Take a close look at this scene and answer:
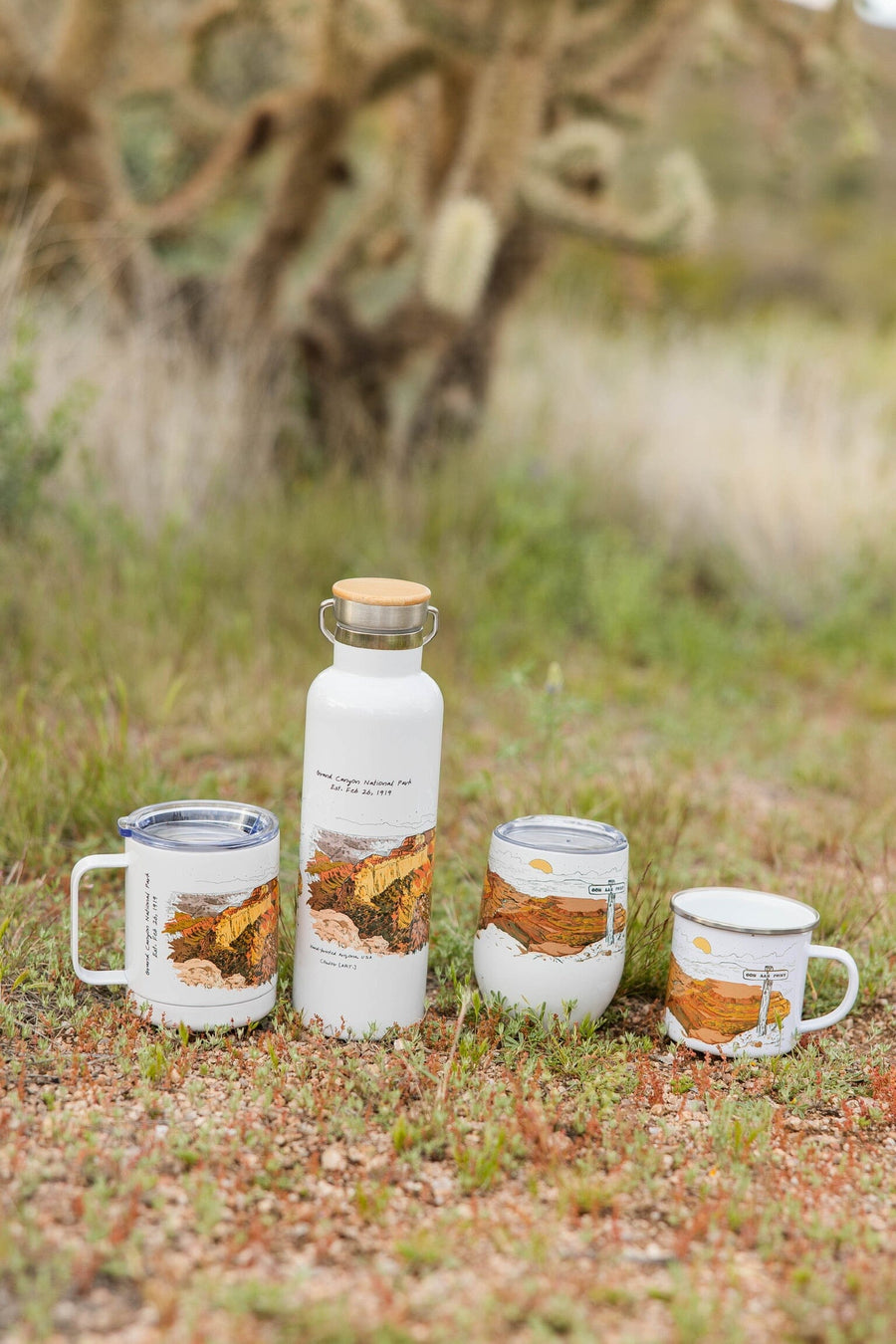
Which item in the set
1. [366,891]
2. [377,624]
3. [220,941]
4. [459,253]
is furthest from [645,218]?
[220,941]

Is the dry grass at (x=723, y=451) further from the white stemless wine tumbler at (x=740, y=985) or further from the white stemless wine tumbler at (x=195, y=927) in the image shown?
the white stemless wine tumbler at (x=195, y=927)

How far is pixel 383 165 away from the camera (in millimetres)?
6641

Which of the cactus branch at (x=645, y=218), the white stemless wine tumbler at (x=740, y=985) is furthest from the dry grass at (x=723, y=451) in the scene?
the white stemless wine tumbler at (x=740, y=985)

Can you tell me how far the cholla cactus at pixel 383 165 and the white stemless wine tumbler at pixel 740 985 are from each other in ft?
12.2

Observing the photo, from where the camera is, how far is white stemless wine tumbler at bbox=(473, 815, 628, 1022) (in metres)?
2.44

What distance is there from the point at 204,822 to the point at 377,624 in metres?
0.60

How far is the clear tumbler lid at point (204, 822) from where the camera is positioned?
2459 millimetres

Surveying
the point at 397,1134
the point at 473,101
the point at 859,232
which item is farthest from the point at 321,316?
the point at 859,232

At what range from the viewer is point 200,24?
6023 millimetres

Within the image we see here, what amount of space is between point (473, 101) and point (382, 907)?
16.3ft

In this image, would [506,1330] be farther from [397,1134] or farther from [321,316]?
[321,316]

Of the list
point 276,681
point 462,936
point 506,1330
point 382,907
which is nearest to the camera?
point 506,1330

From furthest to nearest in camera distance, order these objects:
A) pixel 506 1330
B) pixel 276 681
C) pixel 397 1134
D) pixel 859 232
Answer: pixel 859 232, pixel 276 681, pixel 397 1134, pixel 506 1330

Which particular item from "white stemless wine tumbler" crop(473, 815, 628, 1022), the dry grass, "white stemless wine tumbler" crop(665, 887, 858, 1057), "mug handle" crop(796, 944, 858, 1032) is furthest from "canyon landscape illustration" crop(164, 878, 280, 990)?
the dry grass
